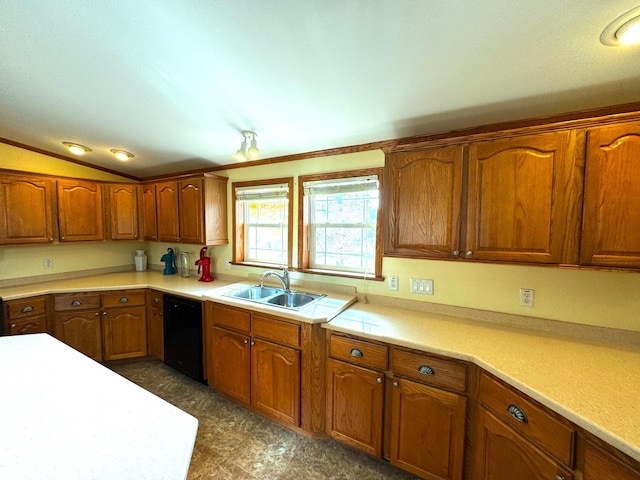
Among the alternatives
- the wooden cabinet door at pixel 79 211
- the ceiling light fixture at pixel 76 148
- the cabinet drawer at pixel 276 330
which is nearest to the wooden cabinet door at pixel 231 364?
the cabinet drawer at pixel 276 330

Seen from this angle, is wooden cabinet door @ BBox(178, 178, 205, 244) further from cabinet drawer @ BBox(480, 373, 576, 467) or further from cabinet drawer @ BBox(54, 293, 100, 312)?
cabinet drawer @ BBox(480, 373, 576, 467)

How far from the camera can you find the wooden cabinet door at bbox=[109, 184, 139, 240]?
3.16m

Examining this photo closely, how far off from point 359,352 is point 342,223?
1.15 m

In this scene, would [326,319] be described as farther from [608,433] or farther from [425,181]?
[608,433]

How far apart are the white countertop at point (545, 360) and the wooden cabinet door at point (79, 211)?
9.86 ft

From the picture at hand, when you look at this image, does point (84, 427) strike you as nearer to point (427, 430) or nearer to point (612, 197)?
point (427, 430)

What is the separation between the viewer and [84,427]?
0.78 meters

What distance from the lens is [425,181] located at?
1676 millimetres

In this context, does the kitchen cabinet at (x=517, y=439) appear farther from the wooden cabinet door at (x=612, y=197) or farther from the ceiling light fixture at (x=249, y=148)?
the ceiling light fixture at (x=249, y=148)

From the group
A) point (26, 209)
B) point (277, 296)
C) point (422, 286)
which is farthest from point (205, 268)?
point (422, 286)

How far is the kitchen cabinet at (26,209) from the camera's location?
2.49 meters

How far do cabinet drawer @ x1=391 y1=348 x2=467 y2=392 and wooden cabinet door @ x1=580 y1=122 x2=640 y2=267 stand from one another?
2.77 feet

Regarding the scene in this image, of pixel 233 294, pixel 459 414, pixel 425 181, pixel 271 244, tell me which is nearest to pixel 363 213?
pixel 425 181

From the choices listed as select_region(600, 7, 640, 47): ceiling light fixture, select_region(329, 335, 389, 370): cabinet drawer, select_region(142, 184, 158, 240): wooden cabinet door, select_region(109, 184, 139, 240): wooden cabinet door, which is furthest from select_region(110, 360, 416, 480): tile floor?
select_region(600, 7, 640, 47): ceiling light fixture
